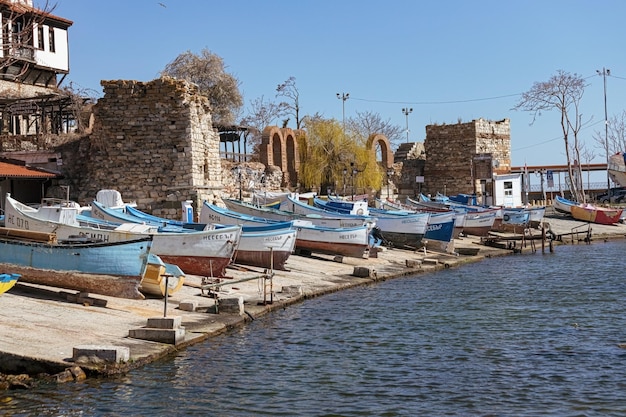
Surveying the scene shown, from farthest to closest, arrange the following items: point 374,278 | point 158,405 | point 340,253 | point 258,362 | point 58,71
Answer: point 58,71, point 340,253, point 374,278, point 258,362, point 158,405

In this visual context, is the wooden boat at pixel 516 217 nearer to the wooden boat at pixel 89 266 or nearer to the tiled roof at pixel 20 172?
the tiled roof at pixel 20 172

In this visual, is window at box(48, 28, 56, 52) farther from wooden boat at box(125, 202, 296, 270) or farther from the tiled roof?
wooden boat at box(125, 202, 296, 270)

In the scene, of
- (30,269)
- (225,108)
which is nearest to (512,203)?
(225,108)

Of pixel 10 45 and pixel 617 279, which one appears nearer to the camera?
pixel 10 45

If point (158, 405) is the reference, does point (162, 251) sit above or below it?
above

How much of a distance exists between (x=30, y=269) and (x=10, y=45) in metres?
4.84

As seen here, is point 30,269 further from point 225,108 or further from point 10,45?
point 225,108

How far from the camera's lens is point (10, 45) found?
45.3ft

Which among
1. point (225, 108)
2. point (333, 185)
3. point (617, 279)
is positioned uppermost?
point (225, 108)

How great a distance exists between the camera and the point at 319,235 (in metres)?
28.2

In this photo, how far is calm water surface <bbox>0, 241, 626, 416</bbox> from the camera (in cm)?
1113

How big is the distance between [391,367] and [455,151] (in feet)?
153

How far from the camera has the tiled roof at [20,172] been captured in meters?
30.4

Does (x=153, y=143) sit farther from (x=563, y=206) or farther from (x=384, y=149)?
(x=563, y=206)
